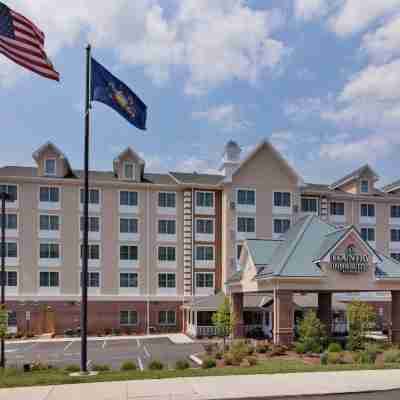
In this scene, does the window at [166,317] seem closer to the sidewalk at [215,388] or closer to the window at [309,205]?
the window at [309,205]

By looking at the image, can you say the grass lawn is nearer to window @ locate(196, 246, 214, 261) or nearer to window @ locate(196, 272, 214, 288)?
window @ locate(196, 272, 214, 288)

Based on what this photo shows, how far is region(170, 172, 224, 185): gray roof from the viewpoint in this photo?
152 ft

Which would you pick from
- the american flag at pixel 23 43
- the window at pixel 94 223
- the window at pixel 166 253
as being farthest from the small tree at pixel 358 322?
the window at pixel 94 223

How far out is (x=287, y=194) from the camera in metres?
46.5

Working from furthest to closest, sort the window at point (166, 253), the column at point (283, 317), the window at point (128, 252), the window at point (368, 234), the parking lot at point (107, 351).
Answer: the window at point (368, 234) → the window at point (166, 253) → the window at point (128, 252) → the column at point (283, 317) → the parking lot at point (107, 351)

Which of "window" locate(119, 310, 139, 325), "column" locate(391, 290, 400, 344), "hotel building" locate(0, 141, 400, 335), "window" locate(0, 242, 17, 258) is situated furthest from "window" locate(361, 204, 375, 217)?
"window" locate(0, 242, 17, 258)

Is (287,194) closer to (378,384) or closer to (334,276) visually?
(334,276)

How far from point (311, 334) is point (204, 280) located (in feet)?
62.6

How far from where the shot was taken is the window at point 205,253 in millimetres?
45469

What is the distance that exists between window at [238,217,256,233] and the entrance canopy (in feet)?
41.2

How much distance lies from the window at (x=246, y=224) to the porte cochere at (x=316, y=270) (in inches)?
453

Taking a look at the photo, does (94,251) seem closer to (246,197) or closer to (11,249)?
(11,249)

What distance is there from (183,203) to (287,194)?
10.0 meters

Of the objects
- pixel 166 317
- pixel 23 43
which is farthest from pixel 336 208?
pixel 23 43
